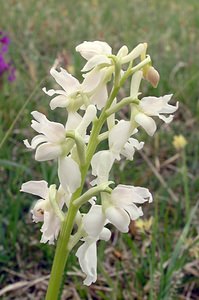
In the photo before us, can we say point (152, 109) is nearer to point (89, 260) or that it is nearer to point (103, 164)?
point (103, 164)

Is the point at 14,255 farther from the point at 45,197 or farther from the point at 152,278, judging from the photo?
the point at 45,197

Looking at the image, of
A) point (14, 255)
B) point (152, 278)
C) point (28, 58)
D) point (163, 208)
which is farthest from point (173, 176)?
point (28, 58)

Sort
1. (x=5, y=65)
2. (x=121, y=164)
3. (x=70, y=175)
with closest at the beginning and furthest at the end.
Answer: (x=70, y=175), (x=121, y=164), (x=5, y=65)

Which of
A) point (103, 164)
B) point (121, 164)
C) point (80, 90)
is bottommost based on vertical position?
point (121, 164)

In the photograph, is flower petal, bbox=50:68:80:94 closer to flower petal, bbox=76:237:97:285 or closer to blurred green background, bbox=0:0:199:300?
flower petal, bbox=76:237:97:285

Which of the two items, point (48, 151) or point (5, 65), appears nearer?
point (48, 151)

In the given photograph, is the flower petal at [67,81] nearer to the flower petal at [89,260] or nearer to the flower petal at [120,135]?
the flower petal at [120,135]

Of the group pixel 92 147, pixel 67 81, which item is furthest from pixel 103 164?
pixel 67 81
